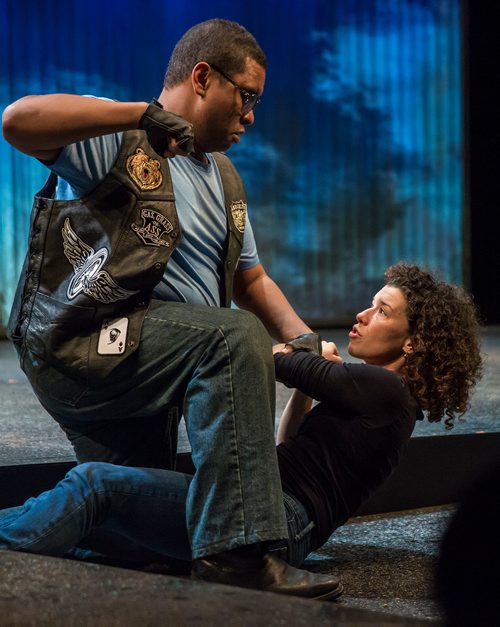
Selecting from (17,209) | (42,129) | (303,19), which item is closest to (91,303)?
(42,129)

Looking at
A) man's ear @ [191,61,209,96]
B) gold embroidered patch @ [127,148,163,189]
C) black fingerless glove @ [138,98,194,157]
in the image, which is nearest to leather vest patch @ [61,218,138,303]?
gold embroidered patch @ [127,148,163,189]

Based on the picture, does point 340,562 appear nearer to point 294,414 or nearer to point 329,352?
point 294,414

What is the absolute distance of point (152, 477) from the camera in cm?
208

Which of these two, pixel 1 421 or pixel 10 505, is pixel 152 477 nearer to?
pixel 10 505

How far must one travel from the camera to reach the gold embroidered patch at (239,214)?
91.7 inches

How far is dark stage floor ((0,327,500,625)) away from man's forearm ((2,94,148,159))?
2.35 feet

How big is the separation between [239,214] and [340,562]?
2.64 ft

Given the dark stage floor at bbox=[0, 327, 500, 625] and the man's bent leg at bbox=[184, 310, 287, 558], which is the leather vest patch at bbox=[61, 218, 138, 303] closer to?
the man's bent leg at bbox=[184, 310, 287, 558]

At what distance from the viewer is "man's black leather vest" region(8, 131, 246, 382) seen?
1.97 metres

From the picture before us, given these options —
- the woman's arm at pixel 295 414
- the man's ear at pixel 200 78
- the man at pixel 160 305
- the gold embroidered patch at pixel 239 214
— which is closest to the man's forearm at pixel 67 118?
the man at pixel 160 305

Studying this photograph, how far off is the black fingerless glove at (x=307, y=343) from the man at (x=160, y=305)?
0.20 meters

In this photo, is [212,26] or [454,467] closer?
[212,26]

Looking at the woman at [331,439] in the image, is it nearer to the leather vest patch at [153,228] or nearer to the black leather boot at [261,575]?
the black leather boot at [261,575]

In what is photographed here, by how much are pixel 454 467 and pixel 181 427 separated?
2.68 feet
